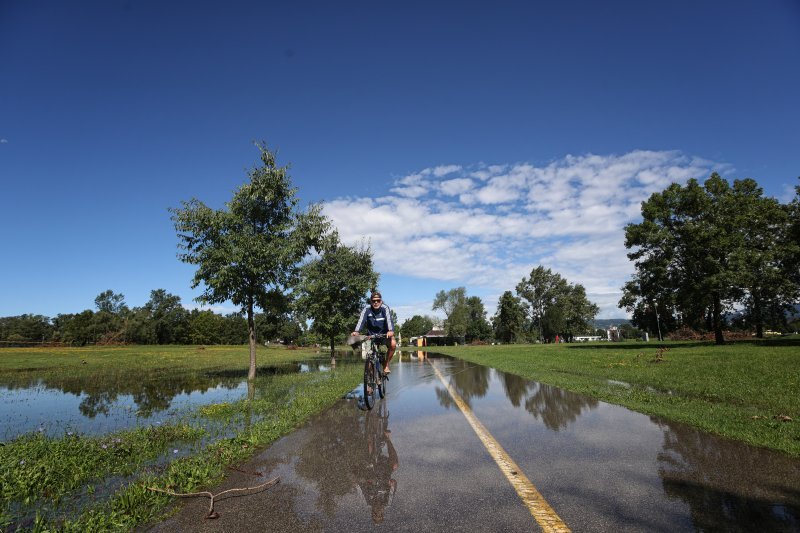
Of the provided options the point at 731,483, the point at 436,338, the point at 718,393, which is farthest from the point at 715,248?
the point at 436,338

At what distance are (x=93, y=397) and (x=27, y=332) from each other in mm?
145923

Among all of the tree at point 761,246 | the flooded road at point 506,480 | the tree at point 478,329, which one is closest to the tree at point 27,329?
the tree at point 478,329

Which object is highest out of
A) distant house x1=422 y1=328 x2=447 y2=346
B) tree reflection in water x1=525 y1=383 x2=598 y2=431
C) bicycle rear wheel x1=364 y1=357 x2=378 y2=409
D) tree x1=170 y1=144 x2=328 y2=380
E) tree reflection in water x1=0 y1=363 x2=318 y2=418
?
tree x1=170 y1=144 x2=328 y2=380

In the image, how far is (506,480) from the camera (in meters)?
4.49

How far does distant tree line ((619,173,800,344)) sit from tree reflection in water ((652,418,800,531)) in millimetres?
32855

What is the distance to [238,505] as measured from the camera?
400 cm

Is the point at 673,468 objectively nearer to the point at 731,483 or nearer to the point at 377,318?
the point at 731,483

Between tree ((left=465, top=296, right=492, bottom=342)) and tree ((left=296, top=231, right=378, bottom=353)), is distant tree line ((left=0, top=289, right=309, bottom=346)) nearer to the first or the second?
tree ((left=465, top=296, right=492, bottom=342))

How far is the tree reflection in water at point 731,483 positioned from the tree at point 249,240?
13418mm

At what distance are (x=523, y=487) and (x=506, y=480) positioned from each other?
0.25 meters

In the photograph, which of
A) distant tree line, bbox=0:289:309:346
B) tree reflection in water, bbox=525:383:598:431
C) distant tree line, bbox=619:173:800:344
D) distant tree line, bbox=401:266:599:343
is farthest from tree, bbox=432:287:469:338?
tree reflection in water, bbox=525:383:598:431

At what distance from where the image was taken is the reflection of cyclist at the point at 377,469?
4024 mm

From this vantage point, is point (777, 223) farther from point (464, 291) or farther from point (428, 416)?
point (464, 291)

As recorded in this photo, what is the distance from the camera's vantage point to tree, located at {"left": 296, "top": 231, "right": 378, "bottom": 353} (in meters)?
22.5
